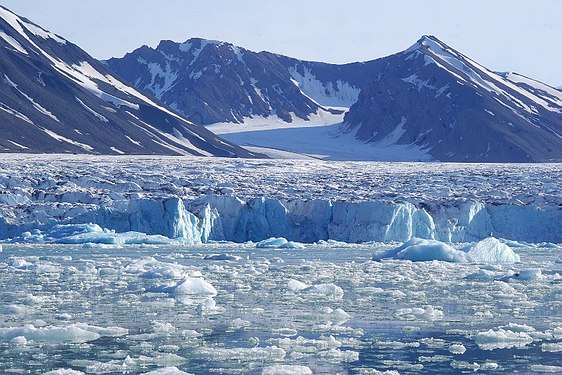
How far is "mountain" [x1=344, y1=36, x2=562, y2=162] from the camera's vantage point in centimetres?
13375

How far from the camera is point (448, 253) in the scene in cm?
2481

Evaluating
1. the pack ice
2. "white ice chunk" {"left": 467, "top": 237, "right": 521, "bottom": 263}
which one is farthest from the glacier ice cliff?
"white ice chunk" {"left": 467, "top": 237, "right": 521, "bottom": 263}

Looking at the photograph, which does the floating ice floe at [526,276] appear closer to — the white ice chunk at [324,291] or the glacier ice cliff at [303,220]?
the white ice chunk at [324,291]

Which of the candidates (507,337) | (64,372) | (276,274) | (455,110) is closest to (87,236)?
(276,274)

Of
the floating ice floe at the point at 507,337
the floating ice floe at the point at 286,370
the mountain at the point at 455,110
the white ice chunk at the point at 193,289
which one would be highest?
the mountain at the point at 455,110

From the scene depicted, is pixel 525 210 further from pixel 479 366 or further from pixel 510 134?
pixel 510 134

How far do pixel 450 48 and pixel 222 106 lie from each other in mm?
43618

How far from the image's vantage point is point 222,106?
578 ft

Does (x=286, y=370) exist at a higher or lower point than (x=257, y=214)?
higher

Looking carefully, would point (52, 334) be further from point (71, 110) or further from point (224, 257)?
point (71, 110)

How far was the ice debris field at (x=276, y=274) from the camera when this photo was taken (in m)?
11.1

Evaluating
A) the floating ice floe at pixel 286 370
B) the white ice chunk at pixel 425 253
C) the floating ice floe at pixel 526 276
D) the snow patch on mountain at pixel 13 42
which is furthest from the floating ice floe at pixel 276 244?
the snow patch on mountain at pixel 13 42

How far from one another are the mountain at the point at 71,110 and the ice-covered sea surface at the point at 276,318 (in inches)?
2604

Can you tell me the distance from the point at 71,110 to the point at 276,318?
96322mm
